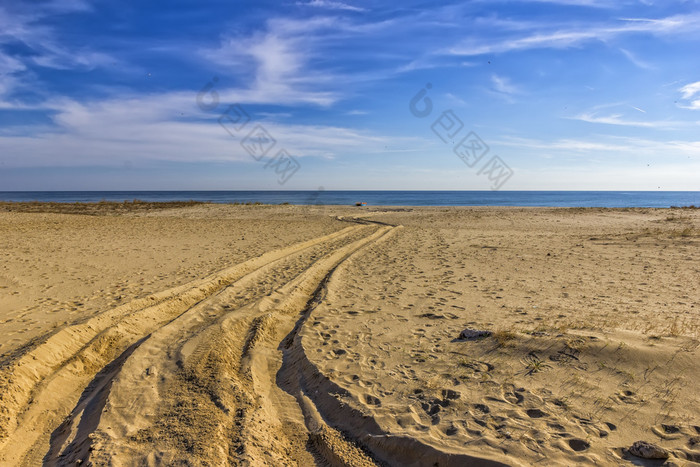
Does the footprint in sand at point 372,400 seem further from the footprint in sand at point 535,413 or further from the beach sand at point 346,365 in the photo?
the footprint in sand at point 535,413

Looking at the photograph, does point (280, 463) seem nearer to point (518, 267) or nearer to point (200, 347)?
point (200, 347)

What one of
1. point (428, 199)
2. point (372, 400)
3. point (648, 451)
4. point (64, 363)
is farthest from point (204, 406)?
point (428, 199)

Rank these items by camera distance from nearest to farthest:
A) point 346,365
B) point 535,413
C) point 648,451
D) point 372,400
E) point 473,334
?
point 648,451, point 535,413, point 372,400, point 346,365, point 473,334

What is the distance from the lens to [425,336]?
5.37m

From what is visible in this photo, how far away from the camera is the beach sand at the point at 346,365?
3150 mm

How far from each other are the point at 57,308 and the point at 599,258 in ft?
41.1

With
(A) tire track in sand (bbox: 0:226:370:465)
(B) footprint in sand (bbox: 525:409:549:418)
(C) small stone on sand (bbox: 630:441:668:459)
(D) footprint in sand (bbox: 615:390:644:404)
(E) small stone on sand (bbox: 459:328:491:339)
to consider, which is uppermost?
(E) small stone on sand (bbox: 459:328:491:339)

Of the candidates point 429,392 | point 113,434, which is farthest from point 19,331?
point 429,392

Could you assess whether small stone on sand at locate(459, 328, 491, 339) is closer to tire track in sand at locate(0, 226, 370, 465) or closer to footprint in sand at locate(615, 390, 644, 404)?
footprint in sand at locate(615, 390, 644, 404)

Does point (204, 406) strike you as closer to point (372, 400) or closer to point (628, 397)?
point (372, 400)

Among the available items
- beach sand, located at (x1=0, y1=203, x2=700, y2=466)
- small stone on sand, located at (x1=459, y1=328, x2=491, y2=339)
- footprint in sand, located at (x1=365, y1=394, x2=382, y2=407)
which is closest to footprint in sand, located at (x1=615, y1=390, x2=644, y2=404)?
beach sand, located at (x1=0, y1=203, x2=700, y2=466)

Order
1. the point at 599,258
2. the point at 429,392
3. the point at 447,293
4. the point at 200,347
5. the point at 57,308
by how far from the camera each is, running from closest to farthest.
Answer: the point at 429,392 → the point at 200,347 → the point at 57,308 → the point at 447,293 → the point at 599,258

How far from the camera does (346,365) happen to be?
4.60 m

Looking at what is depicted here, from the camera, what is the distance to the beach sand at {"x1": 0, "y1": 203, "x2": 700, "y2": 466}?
10.3 feet
